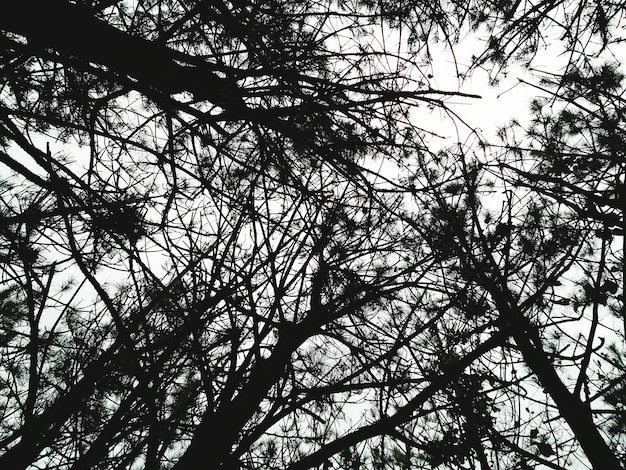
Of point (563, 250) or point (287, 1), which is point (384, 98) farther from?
point (563, 250)

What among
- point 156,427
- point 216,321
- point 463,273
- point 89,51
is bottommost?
point 156,427

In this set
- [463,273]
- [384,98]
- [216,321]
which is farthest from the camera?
[463,273]

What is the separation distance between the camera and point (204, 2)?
5.09ft

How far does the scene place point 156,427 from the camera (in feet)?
4.49

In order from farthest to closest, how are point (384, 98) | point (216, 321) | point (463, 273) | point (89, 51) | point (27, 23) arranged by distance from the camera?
point (463, 273)
point (216, 321)
point (89, 51)
point (27, 23)
point (384, 98)

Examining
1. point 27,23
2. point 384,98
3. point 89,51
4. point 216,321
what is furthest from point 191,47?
point 216,321

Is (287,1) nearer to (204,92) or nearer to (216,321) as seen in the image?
(204,92)

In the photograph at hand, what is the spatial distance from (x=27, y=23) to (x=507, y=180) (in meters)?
2.76

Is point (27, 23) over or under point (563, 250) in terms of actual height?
under

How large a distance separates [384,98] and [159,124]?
4.84 ft

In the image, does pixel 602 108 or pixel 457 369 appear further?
pixel 602 108

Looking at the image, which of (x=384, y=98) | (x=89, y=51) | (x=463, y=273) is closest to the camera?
(x=384, y=98)

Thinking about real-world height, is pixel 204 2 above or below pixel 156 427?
above

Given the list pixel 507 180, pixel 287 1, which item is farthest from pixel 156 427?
pixel 507 180
